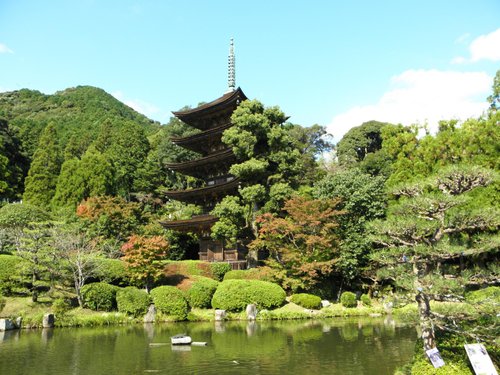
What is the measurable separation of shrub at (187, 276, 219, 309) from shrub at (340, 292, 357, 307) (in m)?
8.02

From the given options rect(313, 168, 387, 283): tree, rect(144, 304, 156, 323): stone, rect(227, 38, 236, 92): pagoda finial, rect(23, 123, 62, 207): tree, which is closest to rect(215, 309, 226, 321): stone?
rect(144, 304, 156, 323): stone

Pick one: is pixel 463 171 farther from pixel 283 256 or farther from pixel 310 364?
pixel 283 256

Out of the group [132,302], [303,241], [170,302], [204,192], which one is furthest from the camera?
[204,192]

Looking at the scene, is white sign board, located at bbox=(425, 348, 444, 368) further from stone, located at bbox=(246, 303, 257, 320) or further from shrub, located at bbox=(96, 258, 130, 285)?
shrub, located at bbox=(96, 258, 130, 285)

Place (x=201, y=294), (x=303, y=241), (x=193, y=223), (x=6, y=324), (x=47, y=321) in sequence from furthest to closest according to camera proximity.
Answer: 1. (x=193, y=223)
2. (x=303, y=241)
3. (x=201, y=294)
4. (x=47, y=321)
5. (x=6, y=324)

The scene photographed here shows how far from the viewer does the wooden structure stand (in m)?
30.0

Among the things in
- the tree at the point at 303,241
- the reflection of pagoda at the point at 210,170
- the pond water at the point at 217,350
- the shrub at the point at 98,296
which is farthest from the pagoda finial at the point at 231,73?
the pond water at the point at 217,350

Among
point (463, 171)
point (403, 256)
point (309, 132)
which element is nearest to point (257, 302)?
point (403, 256)

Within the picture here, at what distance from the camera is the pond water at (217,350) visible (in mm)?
11391

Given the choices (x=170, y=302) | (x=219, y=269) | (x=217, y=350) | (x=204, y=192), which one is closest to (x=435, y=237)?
(x=217, y=350)

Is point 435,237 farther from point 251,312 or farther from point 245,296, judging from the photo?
point 245,296

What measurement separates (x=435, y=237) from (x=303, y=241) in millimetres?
15571

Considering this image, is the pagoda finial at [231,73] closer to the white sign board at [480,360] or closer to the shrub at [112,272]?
the shrub at [112,272]

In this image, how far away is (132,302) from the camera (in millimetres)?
21719
